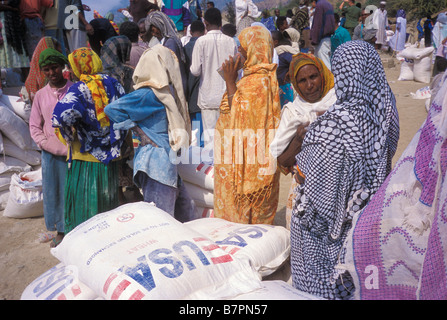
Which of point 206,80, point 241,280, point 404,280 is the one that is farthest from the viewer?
point 206,80

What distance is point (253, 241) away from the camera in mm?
2703

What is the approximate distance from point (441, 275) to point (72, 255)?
1.84 m

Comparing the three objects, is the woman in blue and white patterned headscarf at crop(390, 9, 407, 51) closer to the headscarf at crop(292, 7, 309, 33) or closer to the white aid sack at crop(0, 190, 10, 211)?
the headscarf at crop(292, 7, 309, 33)

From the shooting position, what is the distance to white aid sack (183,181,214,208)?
3.76 m

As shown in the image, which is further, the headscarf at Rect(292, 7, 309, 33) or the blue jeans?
the headscarf at Rect(292, 7, 309, 33)

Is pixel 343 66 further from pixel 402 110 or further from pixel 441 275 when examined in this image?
pixel 402 110

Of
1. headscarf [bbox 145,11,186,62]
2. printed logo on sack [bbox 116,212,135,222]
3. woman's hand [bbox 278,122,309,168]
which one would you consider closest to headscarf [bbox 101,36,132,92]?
headscarf [bbox 145,11,186,62]

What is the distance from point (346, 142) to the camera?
2.00 m

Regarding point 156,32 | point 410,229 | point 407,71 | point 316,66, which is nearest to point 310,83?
point 316,66

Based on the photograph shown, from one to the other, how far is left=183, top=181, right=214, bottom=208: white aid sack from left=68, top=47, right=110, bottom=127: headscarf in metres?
0.99

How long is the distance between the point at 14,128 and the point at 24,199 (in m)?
0.84

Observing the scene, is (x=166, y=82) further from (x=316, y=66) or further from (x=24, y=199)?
(x=24, y=199)

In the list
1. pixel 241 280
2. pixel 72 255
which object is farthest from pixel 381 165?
pixel 72 255

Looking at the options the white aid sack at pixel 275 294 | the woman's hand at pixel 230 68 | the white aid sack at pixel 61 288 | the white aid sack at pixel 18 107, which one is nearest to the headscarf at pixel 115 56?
the woman's hand at pixel 230 68
